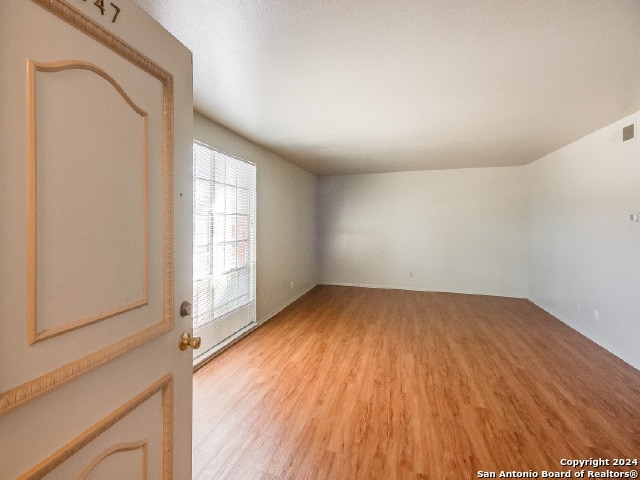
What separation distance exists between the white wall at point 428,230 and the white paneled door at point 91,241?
590 cm

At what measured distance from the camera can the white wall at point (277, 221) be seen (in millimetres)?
3754

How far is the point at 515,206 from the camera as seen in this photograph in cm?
586

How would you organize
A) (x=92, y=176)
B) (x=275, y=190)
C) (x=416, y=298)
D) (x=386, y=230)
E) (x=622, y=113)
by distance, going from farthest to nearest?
(x=386, y=230), (x=416, y=298), (x=275, y=190), (x=622, y=113), (x=92, y=176)

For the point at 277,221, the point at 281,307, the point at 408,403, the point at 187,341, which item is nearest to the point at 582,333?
the point at 408,403

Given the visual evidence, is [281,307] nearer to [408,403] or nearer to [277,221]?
[277,221]

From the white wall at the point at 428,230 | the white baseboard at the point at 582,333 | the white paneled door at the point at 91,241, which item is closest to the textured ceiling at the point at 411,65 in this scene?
the white paneled door at the point at 91,241

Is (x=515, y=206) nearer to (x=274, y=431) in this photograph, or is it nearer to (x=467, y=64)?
(x=467, y=64)

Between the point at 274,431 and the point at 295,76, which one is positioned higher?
the point at 295,76

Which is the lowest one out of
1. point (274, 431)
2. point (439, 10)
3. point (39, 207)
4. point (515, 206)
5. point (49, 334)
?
point (274, 431)

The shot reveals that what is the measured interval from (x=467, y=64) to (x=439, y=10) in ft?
2.19

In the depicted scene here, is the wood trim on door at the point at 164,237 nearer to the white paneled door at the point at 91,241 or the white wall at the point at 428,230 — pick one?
the white paneled door at the point at 91,241

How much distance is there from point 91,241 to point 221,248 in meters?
2.75

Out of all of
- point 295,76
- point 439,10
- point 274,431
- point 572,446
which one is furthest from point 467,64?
point 274,431

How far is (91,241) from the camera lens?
76 centimetres
